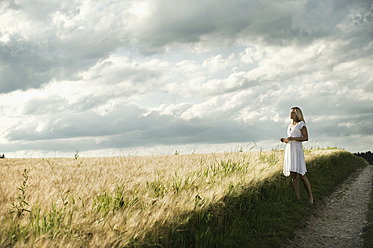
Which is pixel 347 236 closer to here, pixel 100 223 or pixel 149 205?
pixel 149 205

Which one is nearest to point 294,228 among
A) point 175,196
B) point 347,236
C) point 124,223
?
point 347,236

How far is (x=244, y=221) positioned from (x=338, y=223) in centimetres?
404

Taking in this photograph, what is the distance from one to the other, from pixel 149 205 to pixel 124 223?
2.78 ft

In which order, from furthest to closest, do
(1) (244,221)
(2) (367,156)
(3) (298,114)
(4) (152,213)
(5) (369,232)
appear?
(2) (367,156)
(3) (298,114)
(5) (369,232)
(1) (244,221)
(4) (152,213)

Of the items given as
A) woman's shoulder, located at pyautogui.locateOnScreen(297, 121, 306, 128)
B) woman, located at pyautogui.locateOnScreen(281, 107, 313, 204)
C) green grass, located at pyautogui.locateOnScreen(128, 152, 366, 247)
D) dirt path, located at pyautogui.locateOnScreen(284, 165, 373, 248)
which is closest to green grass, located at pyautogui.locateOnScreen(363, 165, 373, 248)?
dirt path, located at pyautogui.locateOnScreen(284, 165, 373, 248)

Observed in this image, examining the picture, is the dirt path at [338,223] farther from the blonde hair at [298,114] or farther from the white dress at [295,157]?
the blonde hair at [298,114]

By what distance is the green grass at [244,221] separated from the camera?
17.6 feet

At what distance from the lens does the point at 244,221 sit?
7.06 meters

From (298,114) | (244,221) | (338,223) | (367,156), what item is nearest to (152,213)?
(244,221)

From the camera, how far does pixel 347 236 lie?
8.21 metres

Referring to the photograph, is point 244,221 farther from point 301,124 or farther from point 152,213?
point 301,124

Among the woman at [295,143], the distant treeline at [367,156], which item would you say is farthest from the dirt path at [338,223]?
the distant treeline at [367,156]

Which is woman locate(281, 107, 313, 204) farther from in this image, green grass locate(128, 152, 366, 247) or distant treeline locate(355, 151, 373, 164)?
distant treeline locate(355, 151, 373, 164)

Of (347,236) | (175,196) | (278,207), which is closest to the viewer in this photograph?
(175,196)
